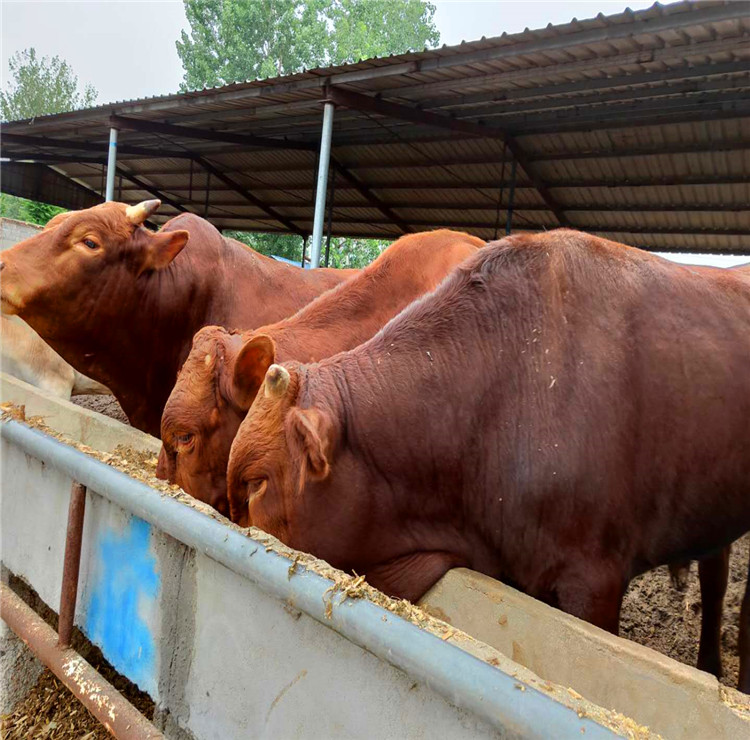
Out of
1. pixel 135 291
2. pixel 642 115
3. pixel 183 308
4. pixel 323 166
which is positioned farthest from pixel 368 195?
pixel 135 291

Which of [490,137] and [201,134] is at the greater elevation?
[490,137]

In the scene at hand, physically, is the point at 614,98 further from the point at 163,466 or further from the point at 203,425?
the point at 163,466

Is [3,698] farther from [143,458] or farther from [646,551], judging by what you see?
[646,551]

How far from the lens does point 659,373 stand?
2.30 m

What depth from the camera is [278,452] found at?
7.00ft

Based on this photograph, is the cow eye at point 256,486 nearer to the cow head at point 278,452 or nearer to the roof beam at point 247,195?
the cow head at point 278,452

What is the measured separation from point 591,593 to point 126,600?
1.41m

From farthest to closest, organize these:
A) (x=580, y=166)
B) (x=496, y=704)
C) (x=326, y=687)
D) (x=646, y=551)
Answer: (x=580, y=166)
(x=646, y=551)
(x=326, y=687)
(x=496, y=704)

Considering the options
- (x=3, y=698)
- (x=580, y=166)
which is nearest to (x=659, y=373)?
(x=3, y=698)

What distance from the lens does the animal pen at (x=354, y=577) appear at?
125cm

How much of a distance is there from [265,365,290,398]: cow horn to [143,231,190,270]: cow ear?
6.73ft

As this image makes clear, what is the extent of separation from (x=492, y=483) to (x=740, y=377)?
1.03 m

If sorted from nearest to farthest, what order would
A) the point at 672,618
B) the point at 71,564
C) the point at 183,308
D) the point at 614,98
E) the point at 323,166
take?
1. the point at 71,564
2. the point at 672,618
3. the point at 183,308
4. the point at 614,98
5. the point at 323,166

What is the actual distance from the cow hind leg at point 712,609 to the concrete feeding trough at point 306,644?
1716mm
